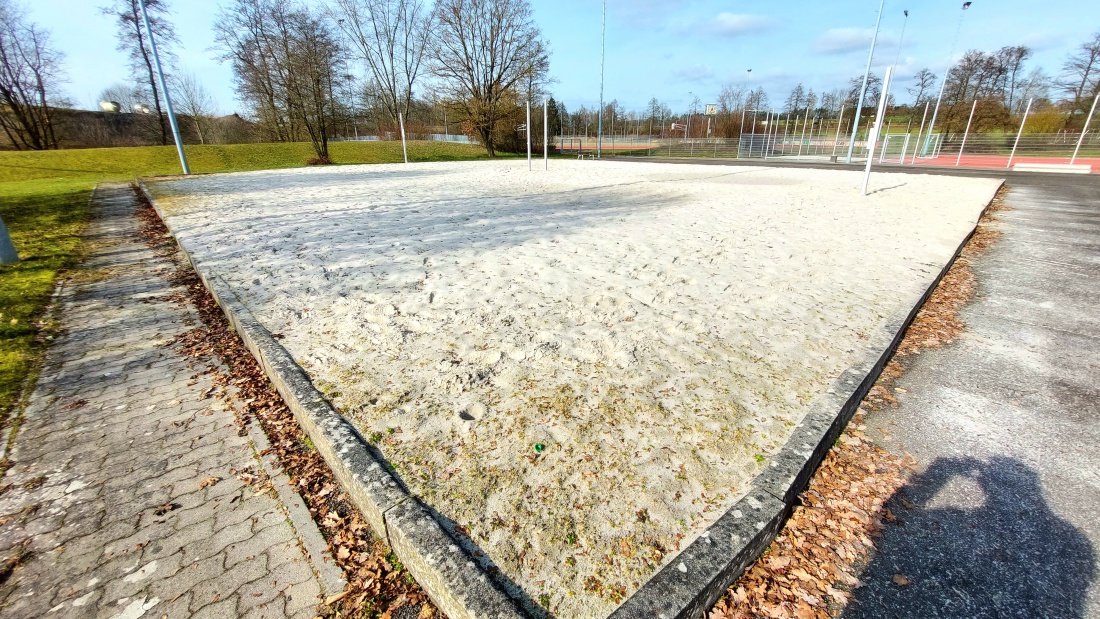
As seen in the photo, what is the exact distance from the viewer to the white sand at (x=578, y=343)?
2068 mm

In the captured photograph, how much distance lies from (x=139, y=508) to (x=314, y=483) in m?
0.78

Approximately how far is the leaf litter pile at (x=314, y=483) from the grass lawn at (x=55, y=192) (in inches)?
45.2

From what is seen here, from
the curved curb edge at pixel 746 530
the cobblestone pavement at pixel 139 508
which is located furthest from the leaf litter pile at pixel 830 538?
the cobblestone pavement at pixel 139 508

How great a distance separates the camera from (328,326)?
4.03 meters

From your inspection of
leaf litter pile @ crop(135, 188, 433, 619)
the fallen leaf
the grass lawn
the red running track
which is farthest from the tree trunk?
the red running track

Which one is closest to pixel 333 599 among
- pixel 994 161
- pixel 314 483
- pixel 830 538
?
pixel 314 483

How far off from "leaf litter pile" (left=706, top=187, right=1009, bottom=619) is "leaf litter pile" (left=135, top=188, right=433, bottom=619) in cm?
126

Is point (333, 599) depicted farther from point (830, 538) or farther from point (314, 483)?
point (830, 538)

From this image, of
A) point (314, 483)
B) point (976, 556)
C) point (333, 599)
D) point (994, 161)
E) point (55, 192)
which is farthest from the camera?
point (994, 161)

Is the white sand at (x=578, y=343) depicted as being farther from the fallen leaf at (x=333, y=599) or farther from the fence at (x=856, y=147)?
the fence at (x=856, y=147)

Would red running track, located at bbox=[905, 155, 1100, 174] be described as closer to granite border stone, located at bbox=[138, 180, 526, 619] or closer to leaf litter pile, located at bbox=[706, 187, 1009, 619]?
leaf litter pile, located at bbox=[706, 187, 1009, 619]

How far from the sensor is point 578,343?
3.64m

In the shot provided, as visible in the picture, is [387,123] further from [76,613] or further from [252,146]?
[76,613]

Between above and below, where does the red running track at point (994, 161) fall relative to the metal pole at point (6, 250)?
above
